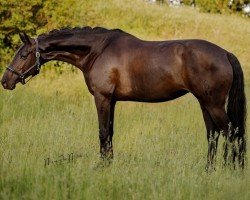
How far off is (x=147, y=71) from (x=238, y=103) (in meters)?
1.21

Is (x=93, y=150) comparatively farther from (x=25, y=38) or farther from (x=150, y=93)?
(x=25, y=38)

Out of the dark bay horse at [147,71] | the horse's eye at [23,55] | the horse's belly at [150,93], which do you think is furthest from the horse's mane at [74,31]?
the horse's belly at [150,93]

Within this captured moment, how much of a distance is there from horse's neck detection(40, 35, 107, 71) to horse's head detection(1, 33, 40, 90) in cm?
12

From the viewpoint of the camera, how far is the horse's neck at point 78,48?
6.56 metres

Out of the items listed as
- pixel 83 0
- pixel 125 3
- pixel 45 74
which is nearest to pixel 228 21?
pixel 125 3

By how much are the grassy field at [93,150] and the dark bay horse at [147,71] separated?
0.53 metres

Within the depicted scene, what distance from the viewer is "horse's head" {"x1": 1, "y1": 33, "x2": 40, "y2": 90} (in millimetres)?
6480

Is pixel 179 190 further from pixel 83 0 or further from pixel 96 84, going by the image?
pixel 83 0

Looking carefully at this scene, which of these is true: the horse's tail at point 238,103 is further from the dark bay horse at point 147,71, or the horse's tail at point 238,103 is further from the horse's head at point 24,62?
the horse's head at point 24,62

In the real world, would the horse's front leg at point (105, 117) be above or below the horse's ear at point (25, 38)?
below

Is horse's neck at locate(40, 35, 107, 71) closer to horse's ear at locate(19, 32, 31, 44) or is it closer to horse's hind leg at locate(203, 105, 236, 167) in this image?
horse's ear at locate(19, 32, 31, 44)

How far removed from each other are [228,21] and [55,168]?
64.2ft

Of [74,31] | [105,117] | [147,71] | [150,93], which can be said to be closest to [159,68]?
[147,71]

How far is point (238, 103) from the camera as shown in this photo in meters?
6.32
